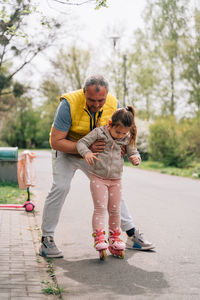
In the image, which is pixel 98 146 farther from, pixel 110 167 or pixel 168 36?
pixel 168 36

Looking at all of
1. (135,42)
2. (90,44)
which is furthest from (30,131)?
(135,42)

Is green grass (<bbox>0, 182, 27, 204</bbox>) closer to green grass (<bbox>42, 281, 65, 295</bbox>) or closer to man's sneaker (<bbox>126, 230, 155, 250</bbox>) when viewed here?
man's sneaker (<bbox>126, 230, 155, 250</bbox>)

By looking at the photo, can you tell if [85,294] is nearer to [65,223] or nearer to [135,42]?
[65,223]

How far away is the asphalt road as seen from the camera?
12.9ft

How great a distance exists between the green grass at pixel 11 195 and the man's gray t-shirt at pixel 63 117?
4317 mm

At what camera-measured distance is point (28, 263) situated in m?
4.60

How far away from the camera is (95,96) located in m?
4.63

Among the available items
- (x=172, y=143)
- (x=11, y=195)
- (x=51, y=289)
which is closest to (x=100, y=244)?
(x=51, y=289)

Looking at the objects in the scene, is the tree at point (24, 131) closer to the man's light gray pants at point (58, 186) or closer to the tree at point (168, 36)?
the tree at point (168, 36)

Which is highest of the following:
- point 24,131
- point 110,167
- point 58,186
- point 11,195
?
point 110,167

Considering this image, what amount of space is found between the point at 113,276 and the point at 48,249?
3.08 ft

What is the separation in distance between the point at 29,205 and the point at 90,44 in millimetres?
39058

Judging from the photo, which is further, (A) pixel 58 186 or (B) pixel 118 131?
(A) pixel 58 186

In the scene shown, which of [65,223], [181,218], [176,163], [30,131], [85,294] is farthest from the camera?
[30,131]
